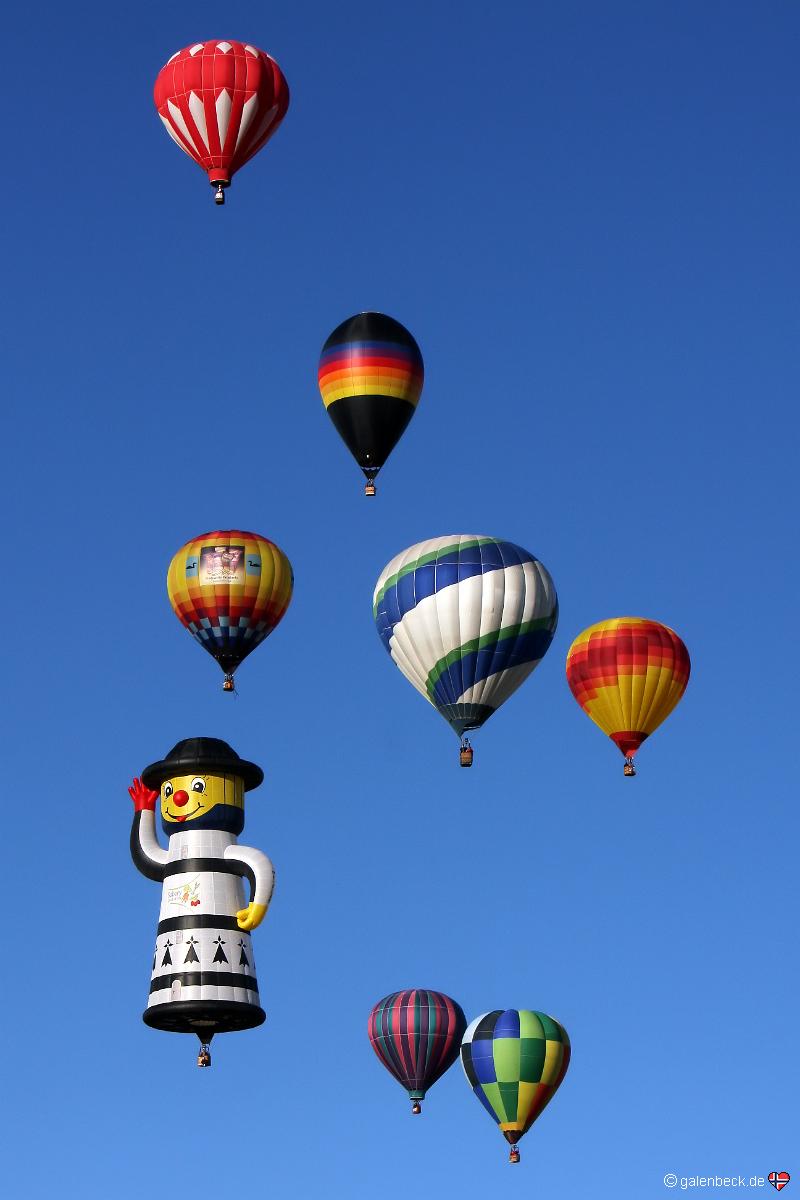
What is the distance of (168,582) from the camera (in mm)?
46969

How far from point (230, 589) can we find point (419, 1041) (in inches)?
375

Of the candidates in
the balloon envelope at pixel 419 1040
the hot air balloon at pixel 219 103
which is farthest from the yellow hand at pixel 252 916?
the hot air balloon at pixel 219 103

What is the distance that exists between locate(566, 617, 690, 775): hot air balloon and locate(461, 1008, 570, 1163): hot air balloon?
4851 mm

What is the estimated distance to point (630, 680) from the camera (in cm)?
5022

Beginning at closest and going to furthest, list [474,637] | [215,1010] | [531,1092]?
1. [215,1010]
2. [474,637]
3. [531,1092]

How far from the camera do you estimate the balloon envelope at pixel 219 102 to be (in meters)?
47.0

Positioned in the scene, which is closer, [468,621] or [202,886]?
[202,886]

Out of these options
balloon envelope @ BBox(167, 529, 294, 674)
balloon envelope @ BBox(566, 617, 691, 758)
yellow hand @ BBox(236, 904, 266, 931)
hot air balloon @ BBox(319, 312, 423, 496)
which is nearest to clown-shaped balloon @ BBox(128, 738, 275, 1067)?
yellow hand @ BBox(236, 904, 266, 931)

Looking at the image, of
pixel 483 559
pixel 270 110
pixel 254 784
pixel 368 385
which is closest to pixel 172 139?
pixel 270 110

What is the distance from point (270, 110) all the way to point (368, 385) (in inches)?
187

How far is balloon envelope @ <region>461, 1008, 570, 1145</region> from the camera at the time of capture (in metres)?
49.1

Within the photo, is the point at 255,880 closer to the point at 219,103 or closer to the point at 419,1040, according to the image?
the point at 419,1040

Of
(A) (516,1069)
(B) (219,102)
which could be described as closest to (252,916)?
(A) (516,1069)

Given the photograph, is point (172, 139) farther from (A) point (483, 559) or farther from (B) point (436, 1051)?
(B) point (436, 1051)
